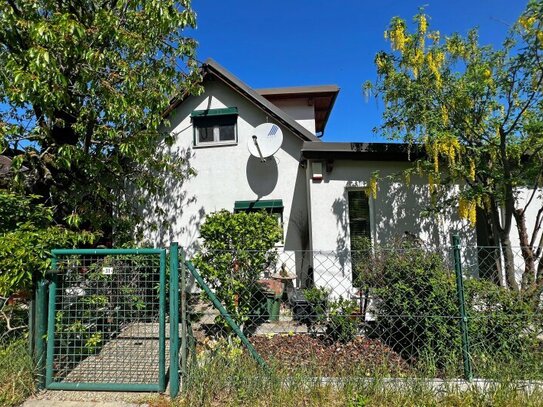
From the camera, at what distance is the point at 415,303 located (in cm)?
393

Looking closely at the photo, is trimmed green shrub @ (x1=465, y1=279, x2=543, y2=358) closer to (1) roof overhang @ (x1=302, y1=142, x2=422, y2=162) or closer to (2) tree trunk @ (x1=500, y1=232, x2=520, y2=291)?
(2) tree trunk @ (x1=500, y1=232, x2=520, y2=291)

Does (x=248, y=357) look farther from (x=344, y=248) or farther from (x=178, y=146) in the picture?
(x=178, y=146)

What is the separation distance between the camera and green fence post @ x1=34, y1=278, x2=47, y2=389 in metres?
3.69

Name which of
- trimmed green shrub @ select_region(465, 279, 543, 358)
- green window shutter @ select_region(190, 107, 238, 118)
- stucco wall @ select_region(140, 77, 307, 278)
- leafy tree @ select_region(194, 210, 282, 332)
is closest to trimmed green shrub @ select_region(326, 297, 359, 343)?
leafy tree @ select_region(194, 210, 282, 332)

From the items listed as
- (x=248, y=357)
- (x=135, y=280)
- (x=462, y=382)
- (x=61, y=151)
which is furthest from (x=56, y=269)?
(x=462, y=382)

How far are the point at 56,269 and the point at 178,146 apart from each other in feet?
17.4

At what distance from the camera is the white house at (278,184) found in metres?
6.77

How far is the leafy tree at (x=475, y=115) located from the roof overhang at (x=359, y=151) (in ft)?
1.65

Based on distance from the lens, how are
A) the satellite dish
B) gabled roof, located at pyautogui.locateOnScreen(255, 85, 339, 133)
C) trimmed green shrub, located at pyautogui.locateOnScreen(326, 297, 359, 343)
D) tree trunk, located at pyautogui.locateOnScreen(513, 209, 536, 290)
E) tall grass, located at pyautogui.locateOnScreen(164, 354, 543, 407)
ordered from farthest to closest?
gabled roof, located at pyautogui.locateOnScreen(255, 85, 339, 133) < the satellite dish < trimmed green shrub, located at pyautogui.locateOnScreen(326, 297, 359, 343) < tree trunk, located at pyautogui.locateOnScreen(513, 209, 536, 290) < tall grass, located at pyautogui.locateOnScreen(164, 354, 543, 407)

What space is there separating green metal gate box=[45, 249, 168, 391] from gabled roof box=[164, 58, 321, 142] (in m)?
Answer: 5.06

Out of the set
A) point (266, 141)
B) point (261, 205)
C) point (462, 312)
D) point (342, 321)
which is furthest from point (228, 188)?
point (462, 312)

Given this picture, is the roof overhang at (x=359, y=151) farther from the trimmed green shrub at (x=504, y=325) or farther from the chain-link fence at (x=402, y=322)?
the trimmed green shrub at (x=504, y=325)

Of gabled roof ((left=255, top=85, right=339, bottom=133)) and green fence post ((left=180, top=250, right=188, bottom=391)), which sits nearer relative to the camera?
green fence post ((left=180, top=250, right=188, bottom=391))

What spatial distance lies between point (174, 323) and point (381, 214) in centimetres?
469
